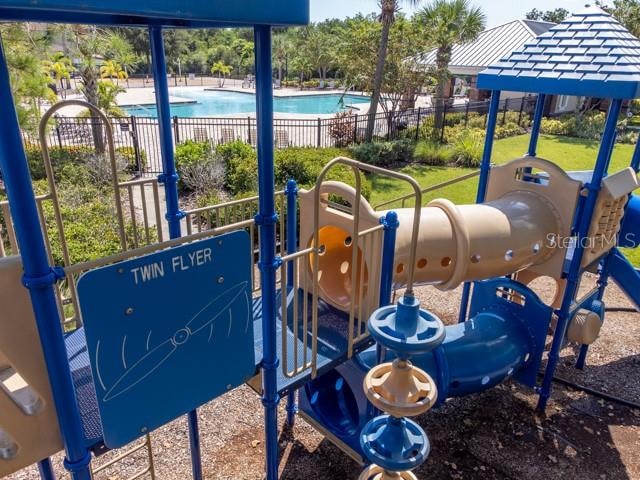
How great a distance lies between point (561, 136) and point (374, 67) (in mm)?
8533

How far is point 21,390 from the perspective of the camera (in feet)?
7.34

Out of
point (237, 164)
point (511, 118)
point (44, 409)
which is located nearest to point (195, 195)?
point (237, 164)

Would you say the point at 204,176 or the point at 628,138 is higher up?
the point at 204,176

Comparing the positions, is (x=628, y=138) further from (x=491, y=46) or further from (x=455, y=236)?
(x=455, y=236)

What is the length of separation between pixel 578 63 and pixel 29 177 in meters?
4.22

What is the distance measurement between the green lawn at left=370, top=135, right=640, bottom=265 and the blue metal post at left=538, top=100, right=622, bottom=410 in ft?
14.2

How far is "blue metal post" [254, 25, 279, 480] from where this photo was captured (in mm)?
2189

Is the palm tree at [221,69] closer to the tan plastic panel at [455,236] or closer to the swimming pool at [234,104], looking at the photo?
the swimming pool at [234,104]

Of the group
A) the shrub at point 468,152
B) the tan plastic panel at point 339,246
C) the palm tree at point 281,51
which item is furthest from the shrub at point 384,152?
the palm tree at point 281,51

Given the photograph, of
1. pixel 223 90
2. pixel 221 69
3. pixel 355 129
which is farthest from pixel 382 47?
pixel 221 69

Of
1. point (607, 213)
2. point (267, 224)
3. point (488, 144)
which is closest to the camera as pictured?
point (267, 224)

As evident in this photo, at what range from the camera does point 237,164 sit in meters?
10.6

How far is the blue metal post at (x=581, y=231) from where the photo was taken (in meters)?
4.07

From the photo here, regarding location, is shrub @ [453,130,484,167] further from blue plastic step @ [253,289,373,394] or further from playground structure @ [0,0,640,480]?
blue plastic step @ [253,289,373,394]
